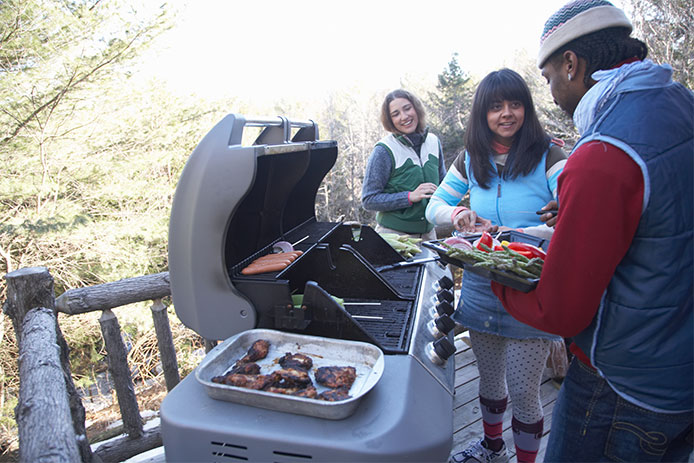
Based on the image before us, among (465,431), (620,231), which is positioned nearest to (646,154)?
(620,231)

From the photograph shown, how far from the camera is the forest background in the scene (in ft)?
21.0

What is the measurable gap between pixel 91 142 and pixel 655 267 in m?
8.55

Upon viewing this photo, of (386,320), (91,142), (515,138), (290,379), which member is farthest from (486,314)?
(91,142)

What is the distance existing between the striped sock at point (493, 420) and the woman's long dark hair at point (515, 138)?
113 centimetres

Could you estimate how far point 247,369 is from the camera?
4.39 ft

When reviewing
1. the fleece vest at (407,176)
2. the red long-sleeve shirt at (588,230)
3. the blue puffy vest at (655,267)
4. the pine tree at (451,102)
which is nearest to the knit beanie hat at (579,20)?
the blue puffy vest at (655,267)

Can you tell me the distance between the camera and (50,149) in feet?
22.8

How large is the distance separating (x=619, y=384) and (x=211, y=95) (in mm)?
10969

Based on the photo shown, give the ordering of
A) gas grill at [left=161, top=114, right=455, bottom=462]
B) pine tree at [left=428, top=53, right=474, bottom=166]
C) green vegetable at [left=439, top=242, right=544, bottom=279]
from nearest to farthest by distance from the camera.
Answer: gas grill at [left=161, top=114, right=455, bottom=462] < green vegetable at [left=439, top=242, right=544, bottom=279] < pine tree at [left=428, top=53, right=474, bottom=166]

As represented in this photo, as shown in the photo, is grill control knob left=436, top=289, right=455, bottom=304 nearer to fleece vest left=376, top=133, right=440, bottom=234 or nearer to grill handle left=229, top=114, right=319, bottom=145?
grill handle left=229, top=114, right=319, bottom=145

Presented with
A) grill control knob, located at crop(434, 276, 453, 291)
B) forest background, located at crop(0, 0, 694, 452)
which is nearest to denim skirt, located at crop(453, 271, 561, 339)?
grill control knob, located at crop(434, 276, 453, 291)

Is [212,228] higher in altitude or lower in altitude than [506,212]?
higher

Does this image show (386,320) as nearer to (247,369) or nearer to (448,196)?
(247,369)

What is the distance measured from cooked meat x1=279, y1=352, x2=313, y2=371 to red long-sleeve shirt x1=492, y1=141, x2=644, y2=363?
2.47ft
